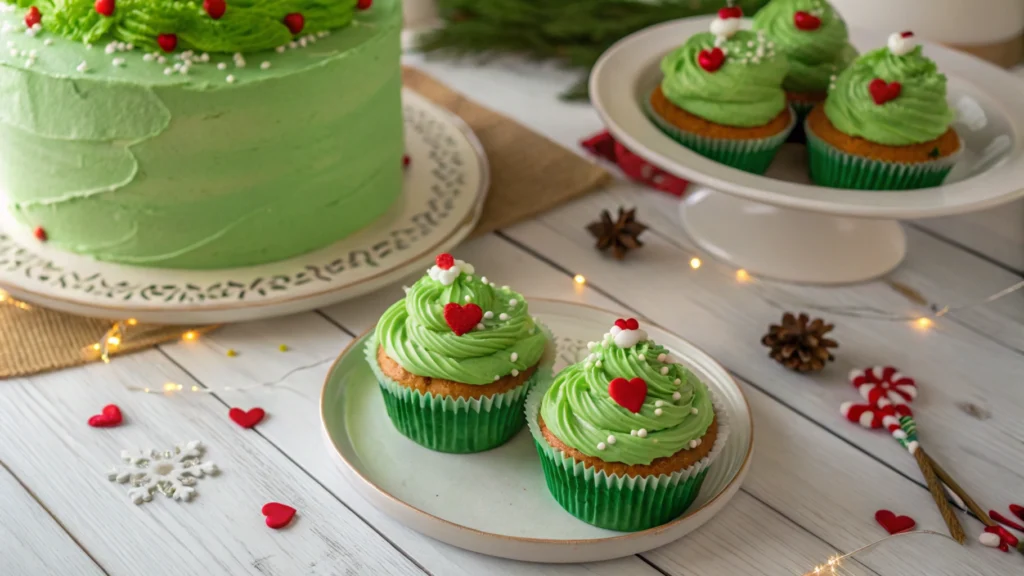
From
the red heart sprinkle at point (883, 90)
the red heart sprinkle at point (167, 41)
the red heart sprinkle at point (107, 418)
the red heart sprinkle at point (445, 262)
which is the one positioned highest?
the red heart sprinkle at point (167, 41)

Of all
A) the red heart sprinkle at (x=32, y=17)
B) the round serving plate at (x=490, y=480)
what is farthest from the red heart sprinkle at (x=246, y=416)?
the red heart sprinkle at (x=32, y=17)

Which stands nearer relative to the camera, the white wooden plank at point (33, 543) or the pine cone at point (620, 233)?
the white wooden plank at point (33, 543)

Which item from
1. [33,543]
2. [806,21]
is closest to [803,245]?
[806,21]

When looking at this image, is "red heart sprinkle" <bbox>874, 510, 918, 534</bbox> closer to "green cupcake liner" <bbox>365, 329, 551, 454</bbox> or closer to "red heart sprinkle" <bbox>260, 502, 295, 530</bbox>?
"green cupcake liner" <bbox>365, 329, 551, 454</bbox>

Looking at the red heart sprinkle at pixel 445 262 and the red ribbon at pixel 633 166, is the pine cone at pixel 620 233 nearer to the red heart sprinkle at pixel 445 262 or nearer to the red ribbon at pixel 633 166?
the red ribbon at pixel 633 166

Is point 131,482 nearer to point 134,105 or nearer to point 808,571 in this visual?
point 134,105

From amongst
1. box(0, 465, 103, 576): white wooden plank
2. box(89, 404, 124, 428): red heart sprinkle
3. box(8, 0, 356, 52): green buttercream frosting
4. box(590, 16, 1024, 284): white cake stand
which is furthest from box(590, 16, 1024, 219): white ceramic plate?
box(0, 465, 103, 576): white wooden plank

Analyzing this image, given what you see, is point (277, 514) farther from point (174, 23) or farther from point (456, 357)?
point (174, 23)
